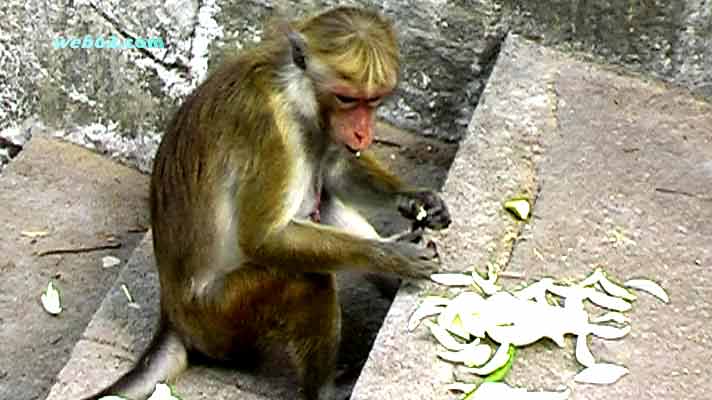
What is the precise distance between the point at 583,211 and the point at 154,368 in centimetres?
147

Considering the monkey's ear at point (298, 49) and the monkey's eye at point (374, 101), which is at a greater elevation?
the monkey's ear at point (298, 49)

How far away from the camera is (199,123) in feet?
15.6

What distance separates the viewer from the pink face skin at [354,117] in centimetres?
449

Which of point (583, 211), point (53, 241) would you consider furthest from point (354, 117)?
point (53, 241)

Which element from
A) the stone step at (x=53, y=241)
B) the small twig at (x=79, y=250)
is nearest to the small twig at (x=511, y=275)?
the stone step at (x=53, y=241)

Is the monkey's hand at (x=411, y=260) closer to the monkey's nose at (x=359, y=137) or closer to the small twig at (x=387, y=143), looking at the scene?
the monkey's nose at (x=359, y=137)

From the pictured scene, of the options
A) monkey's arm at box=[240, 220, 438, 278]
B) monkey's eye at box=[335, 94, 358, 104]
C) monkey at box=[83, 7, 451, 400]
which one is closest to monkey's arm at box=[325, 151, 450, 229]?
monkey at box=[83, 7, 451, 400]

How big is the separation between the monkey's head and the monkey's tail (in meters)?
0.93

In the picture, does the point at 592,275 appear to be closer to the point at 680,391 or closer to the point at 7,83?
the point at 680,391

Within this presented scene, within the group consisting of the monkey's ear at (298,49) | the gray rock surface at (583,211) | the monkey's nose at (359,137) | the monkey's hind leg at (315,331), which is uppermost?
the monkey's ear at (298,49)

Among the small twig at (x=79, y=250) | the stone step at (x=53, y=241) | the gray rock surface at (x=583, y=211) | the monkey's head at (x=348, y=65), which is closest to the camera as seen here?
the gray rock surface at (x=583, y=211)

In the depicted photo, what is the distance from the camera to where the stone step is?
5.54 meters

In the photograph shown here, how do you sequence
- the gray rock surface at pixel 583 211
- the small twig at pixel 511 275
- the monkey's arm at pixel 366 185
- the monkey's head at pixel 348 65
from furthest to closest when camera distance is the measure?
the monkey's arm at pixel 366 185, the small twig at pixel 511 275, the monkey's head at pixel 348 65, the gray rock surface at pixel 583 211

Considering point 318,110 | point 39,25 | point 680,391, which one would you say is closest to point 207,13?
point 39,25
